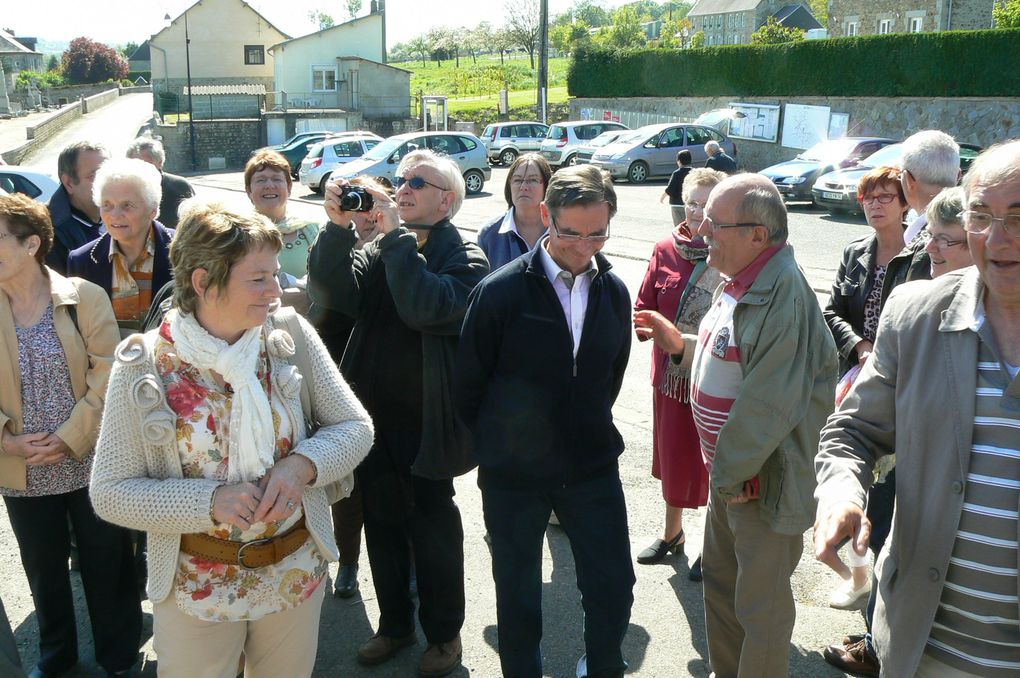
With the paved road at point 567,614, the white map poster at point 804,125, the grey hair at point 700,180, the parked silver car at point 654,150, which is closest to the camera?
the paved road at point 567,614

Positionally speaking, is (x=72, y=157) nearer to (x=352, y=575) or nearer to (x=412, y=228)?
(x=412, y=228)

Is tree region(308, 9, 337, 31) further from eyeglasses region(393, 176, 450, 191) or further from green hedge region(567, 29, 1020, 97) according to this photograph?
eyeglasses region(393, 176, 450, 191)

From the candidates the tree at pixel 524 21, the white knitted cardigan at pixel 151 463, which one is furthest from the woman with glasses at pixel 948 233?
the tree at pixel 524 21

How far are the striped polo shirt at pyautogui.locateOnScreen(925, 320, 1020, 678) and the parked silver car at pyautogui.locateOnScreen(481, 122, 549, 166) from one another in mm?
30299

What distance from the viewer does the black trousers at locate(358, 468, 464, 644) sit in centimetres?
381

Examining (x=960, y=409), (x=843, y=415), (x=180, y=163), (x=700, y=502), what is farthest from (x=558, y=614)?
(x=180, y=163)

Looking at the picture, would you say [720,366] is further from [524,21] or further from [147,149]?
[524,21]

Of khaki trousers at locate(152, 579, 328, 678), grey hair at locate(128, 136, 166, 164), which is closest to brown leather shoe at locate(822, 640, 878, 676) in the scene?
khaki trousers at locate(152, 579, 328, 678)

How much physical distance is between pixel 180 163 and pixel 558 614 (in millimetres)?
38669

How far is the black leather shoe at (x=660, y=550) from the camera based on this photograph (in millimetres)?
4730

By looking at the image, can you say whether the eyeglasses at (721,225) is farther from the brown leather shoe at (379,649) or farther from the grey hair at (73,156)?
the grey hair at (73,156)

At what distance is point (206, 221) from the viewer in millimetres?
2637

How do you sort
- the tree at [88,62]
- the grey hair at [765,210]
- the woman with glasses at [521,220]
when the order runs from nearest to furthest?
the grey hair at [765,210] → the woman with glasses at [521,220] → the tree at [88,62]

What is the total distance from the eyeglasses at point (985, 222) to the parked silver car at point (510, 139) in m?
30.2
